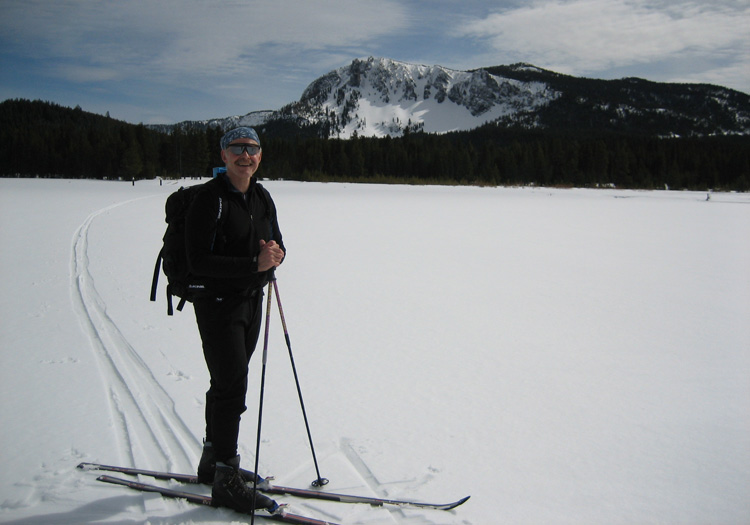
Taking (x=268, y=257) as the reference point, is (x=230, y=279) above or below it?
below

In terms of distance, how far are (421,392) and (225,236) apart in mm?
2710

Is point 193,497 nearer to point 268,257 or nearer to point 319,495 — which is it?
point 319,495

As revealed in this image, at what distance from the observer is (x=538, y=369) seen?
5301 mm

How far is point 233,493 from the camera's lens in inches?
111

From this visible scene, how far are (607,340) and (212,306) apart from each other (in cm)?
537

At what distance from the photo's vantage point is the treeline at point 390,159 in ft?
267

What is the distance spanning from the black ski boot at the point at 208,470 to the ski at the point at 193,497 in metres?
0.11

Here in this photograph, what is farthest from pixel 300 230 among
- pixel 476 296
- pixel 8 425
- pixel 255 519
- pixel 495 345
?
pixel 255 519

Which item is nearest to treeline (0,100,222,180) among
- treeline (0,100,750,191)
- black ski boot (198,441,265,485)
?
treeline (0,100,750,191)

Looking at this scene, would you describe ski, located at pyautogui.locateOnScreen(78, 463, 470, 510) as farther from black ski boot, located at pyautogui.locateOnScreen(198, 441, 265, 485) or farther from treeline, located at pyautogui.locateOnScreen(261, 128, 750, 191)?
treeline, located at pyautogui.locateOnScreen(261, 128, 750, 191)

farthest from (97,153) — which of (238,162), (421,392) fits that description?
(238,162)

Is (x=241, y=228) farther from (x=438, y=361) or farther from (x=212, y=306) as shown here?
(x=438, y=361)

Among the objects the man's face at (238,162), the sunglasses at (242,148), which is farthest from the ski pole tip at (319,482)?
the sunglasses at (242,148)

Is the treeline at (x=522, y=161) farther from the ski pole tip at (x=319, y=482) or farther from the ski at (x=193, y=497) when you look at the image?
the ski pole tip at (x=319, y=482)
